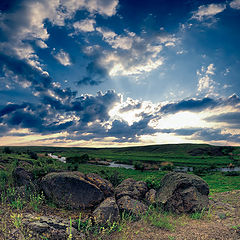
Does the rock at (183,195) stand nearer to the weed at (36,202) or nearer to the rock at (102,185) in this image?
the rock at (102,185)

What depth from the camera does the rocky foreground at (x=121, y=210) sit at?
673 cm

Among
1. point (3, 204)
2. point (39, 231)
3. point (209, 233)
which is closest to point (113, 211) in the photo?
point (39, 231)

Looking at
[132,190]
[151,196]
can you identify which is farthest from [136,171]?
[151,196]

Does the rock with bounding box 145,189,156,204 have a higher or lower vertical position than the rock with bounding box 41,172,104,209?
lower

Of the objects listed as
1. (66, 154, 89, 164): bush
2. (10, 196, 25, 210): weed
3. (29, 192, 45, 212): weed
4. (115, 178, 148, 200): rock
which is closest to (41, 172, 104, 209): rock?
(29, 192, 45, 212): weed

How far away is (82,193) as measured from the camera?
Result: 9.41 meters

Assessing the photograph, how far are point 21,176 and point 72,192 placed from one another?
3.90 m

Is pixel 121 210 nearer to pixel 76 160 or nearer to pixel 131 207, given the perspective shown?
pixel 131 207

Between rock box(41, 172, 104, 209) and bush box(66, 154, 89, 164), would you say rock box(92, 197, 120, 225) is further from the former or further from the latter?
bush box(66, 154, 89, 164)

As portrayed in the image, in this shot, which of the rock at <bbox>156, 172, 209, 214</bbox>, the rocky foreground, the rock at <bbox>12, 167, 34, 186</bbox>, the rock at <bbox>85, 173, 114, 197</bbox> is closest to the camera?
the rocky foreground

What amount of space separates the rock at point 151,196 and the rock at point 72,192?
349 cm

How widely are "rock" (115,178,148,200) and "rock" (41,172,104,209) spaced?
2100 mm

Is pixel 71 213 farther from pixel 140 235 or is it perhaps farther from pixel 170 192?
pixel 170 192

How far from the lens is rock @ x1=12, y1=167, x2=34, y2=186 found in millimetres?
10845
